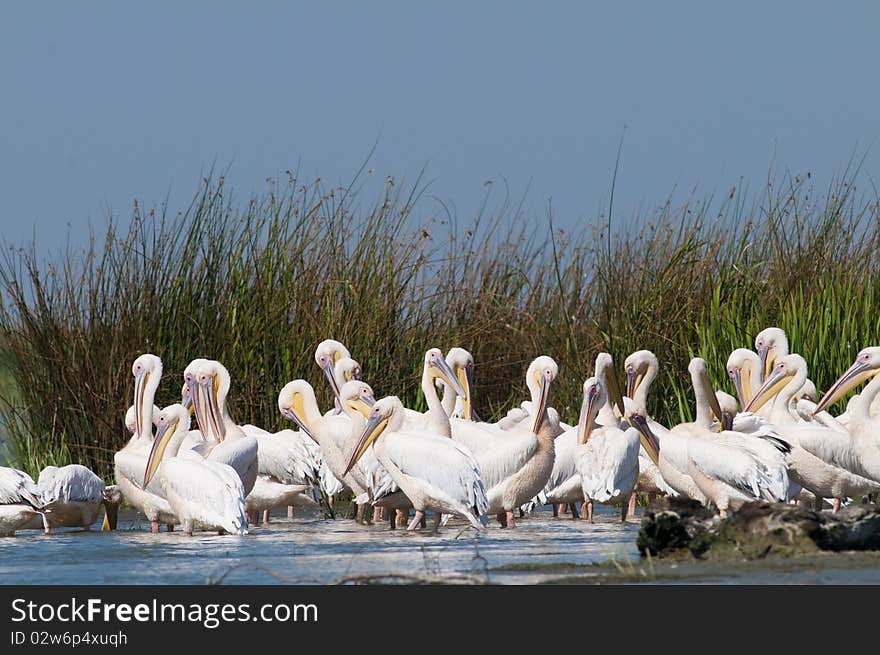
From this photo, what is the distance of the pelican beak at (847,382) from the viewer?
1205cm

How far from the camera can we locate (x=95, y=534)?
11.2 m

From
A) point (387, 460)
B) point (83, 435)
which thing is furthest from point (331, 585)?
point (83, 435)

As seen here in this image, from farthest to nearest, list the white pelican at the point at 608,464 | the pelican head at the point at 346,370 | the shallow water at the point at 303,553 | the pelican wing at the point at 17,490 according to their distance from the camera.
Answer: the pelican head at the point at 346,370 < the white pelican at the point at 608,464 < the pelican wing at the point at 17,490 < the shallow water at the point at 303,553

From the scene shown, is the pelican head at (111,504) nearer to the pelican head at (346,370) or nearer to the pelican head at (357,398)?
the pelican head at (357,398)

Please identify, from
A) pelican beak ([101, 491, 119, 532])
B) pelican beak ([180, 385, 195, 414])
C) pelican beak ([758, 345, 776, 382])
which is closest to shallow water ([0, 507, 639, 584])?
pelican beak ([101, 491, 119, 532])

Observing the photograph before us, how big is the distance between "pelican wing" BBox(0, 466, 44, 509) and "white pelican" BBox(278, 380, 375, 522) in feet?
7.05

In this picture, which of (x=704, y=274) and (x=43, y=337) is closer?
(x=43, y=337)

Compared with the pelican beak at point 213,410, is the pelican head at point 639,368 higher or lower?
higher

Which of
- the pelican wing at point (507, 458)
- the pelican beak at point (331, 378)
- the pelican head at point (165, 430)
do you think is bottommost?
the pelican wing at point (507, 458)

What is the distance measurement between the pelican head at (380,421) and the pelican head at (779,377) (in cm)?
A: 300

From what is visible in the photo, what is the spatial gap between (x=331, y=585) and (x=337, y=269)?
23.2 ft

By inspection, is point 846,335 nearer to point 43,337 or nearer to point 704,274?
point 704,274

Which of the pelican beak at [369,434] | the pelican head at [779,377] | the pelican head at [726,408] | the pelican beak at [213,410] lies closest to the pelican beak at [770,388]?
the pelican head at [779,377]
